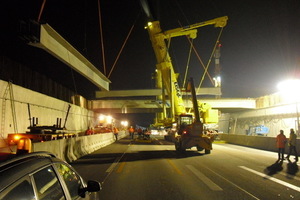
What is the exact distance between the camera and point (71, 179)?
374 cm

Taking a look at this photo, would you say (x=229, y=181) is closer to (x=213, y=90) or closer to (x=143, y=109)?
(x=143, y=109)

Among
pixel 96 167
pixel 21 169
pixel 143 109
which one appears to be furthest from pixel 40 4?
pixel 143 109

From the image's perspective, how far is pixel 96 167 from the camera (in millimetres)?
13016

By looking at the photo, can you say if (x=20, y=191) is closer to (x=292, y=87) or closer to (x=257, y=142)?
(x=257, y=142)

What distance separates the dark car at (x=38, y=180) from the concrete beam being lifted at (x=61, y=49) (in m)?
16.0

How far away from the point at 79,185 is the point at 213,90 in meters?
48.3

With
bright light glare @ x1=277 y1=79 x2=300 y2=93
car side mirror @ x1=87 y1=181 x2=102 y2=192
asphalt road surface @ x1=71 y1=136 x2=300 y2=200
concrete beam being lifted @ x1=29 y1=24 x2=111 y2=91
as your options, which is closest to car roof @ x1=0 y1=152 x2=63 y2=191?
car side mirror @ x1=87 y1=181 x2=102 y2=192

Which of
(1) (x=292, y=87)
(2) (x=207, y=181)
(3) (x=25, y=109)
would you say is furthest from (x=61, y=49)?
(1) (x=292, y=87)

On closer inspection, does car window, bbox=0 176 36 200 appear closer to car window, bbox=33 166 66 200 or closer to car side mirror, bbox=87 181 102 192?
car window, bbox=33 166 66 200

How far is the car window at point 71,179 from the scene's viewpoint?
11.3 ft

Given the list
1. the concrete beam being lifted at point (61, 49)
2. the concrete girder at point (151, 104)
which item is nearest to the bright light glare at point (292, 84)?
the concrete girder at point (151, 104)

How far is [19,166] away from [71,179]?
1.33 metres

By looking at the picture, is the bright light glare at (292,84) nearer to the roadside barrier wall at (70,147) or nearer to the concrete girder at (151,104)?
the concrete girder at (151,104)

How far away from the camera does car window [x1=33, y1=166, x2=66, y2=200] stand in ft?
8.83
